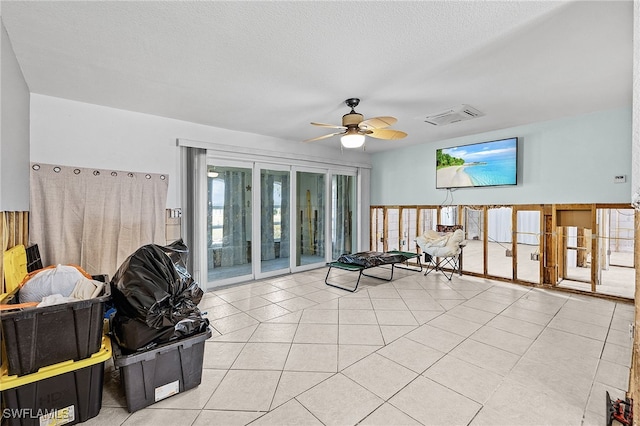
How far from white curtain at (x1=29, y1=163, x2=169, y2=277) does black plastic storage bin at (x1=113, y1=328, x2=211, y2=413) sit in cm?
198

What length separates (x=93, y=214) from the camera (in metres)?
3.36

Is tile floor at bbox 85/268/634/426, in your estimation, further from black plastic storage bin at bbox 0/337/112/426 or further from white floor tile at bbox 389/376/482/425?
black plastic storage bin at bbox 0/337/112/426

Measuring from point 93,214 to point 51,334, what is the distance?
2263 millimetres

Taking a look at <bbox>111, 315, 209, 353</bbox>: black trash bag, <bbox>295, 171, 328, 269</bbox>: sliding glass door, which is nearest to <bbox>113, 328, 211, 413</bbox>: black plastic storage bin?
<bbox>111, 315, 209, 353</bbox>: black trash bag

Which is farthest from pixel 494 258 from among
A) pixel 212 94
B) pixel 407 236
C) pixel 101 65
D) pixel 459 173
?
pixel 101 65

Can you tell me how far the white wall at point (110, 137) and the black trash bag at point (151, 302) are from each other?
2.24 m

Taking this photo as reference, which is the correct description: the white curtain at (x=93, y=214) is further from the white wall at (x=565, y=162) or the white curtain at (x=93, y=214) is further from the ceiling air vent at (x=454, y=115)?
the white wall at (x=565, y=162)

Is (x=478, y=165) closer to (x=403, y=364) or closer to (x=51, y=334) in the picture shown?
(x=403, y=364)

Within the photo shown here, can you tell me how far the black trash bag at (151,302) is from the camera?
1761 mm

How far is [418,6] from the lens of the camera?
5.83 feet

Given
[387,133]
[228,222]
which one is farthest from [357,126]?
[228,222]

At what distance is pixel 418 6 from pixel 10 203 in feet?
10.6

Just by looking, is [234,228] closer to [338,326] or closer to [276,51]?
[338,326]

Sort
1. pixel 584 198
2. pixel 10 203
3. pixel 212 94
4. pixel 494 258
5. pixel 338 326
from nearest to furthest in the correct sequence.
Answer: pixel 10 203 → pixel 338 326 → pixel 212 94 → pixel 584 198 → pixel 494 258
